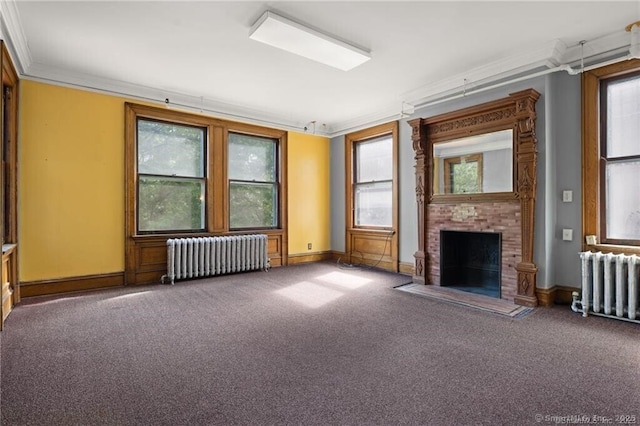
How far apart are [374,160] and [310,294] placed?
296 centimetres

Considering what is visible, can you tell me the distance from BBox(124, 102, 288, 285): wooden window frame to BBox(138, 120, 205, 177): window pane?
0.11 m

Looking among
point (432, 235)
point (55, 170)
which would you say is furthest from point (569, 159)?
point (55, 170)

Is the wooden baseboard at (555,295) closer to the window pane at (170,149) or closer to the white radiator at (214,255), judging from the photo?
the white radiator at (214,255)

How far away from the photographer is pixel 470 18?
9.78 feet

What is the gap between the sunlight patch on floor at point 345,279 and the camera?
15.6 feet

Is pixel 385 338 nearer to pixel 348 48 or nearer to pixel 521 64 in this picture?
pixel 348 48

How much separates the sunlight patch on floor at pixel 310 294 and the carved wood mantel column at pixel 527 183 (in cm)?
208

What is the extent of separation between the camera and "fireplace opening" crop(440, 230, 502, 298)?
450 cm

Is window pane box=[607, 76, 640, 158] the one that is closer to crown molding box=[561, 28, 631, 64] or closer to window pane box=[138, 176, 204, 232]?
crown molding box=[561, 28, 631, 64]

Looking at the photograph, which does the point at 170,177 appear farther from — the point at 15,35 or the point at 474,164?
the point at 474,164

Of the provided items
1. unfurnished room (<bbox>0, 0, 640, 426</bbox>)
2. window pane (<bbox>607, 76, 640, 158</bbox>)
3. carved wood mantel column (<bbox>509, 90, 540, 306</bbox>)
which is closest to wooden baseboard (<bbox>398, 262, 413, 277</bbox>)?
unfurnished room (<bbox>0, 0, 640, 426</bbox>)

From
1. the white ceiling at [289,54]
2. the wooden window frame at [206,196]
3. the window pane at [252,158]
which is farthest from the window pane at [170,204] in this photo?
the white ceiling at [289,54]

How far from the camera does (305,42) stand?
3236 mm

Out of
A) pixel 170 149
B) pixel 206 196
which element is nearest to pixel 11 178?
pixel 170 149
